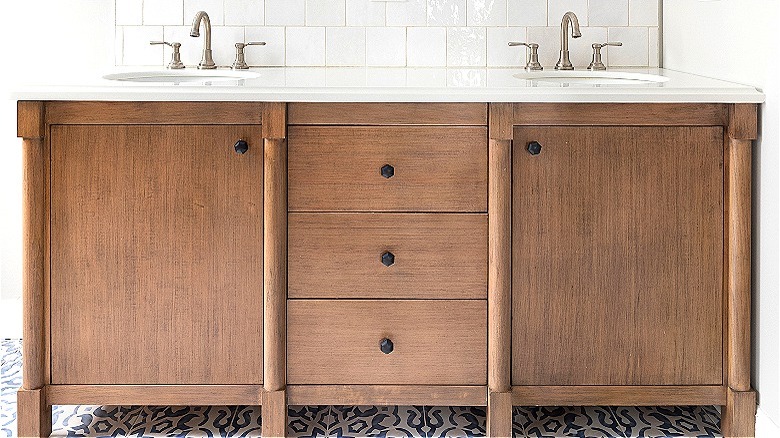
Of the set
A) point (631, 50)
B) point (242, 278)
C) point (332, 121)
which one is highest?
point (631, 50)

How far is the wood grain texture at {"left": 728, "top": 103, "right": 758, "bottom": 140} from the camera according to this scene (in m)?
1.86

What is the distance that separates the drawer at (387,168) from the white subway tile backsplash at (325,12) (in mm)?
798

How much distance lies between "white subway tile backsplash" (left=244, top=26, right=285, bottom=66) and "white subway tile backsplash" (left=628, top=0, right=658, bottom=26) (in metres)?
1.02

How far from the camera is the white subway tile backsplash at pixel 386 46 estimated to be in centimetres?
259

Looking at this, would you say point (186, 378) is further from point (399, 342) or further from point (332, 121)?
point (332, 121)

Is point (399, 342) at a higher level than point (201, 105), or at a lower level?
lower

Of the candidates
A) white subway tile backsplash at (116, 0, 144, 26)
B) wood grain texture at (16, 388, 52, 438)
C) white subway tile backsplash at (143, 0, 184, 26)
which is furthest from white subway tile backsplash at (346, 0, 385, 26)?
wood grain texture at (16, 388, 52, 438)

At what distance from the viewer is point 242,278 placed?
1912mm

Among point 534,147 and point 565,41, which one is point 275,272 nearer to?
point 534,147

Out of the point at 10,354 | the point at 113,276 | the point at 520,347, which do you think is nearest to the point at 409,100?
the point at 520,347

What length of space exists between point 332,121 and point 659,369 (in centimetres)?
89

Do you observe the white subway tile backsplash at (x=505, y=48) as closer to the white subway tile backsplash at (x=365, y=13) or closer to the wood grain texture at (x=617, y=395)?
the white subway tile backsplash at (x=365, y=13)

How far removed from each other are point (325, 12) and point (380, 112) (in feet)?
2.67

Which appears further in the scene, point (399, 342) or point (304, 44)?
point (304, 44)
